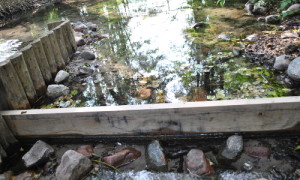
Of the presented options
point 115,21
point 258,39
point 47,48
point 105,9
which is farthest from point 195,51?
point 105,9

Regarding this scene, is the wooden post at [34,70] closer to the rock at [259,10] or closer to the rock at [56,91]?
the rock at [56,91]

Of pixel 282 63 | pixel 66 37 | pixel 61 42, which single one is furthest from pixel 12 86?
pixel 282 63

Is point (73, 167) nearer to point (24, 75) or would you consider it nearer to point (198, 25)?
point (24, 75)

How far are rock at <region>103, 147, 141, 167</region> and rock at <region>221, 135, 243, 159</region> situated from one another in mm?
1139

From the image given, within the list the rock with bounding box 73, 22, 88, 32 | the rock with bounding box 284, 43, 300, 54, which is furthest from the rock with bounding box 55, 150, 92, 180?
the rock with bounding box 73, 22, 88, 32

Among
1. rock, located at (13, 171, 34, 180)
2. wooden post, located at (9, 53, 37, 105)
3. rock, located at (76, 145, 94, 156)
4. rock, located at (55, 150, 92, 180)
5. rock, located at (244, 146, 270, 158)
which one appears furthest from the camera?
wooden post, located at (9, 53, 37, 105)

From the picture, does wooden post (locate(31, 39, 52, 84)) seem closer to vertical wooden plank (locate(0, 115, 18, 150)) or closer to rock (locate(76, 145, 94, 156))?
vertical wooden plank (locate(0, 115, 18, 150))

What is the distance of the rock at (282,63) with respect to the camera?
445cm

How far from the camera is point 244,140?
3.24 metres

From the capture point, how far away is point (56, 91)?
459cm

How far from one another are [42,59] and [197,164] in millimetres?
3496

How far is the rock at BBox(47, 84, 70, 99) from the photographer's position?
4570 millimetres

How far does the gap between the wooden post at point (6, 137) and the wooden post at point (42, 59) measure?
1492 millimetres

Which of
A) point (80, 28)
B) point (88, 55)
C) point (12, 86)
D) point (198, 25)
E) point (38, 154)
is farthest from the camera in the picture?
point (80, 28)
